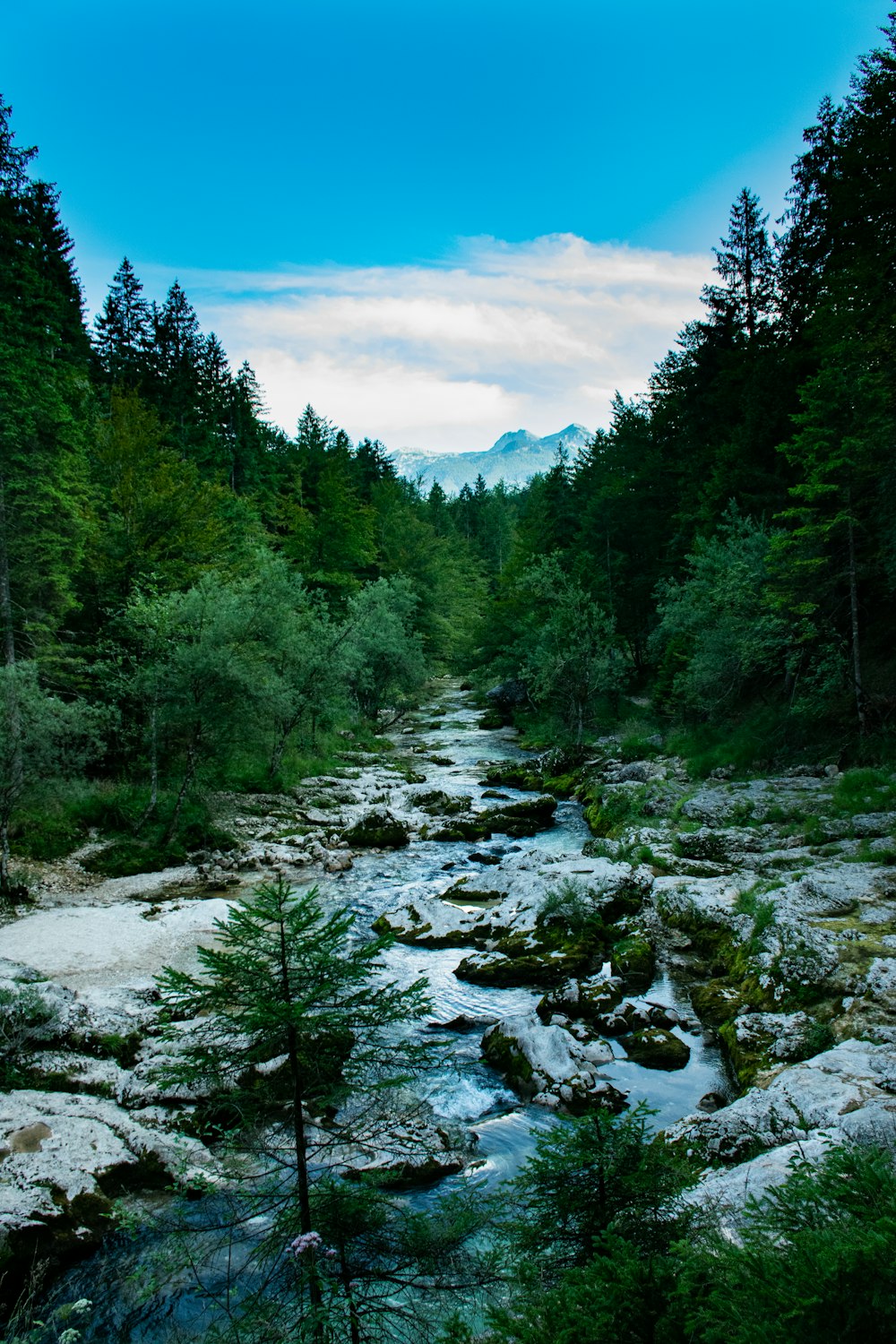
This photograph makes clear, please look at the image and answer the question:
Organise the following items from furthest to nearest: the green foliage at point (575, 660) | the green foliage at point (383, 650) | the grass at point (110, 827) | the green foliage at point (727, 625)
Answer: the green foliage at point (383, 650) < the green foliage at point (575, 660) < the green foliage at point (727, 625) < the grass at point (110, 827)

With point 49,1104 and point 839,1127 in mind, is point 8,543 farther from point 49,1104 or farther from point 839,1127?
point 839,1127

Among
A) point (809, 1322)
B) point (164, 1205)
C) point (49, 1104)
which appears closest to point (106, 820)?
point (49, 1104)

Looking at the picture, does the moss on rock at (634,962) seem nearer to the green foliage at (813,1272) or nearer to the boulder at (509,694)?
the green foliage at (813,1272)

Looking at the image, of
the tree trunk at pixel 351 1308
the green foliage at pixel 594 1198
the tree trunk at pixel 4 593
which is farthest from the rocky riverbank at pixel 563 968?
the tree trunk at pixel 4 593

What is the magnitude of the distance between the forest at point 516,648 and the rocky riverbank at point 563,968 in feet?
3.05

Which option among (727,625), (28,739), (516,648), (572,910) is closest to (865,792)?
(572,910)

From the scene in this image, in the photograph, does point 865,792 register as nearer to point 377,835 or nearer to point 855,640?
point 855,640

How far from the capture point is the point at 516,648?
40406 millimetres

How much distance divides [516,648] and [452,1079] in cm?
3240

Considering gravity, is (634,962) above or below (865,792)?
below

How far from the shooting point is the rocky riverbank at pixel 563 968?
626 centimetres

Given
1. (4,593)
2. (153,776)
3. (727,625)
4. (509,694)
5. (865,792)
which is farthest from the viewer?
(509,694)

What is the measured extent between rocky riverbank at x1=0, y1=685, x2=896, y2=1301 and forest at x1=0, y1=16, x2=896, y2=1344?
3.05 feet

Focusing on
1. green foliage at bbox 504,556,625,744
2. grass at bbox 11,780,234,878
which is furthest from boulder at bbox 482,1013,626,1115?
green foliage at bbox 504,556,625,744
